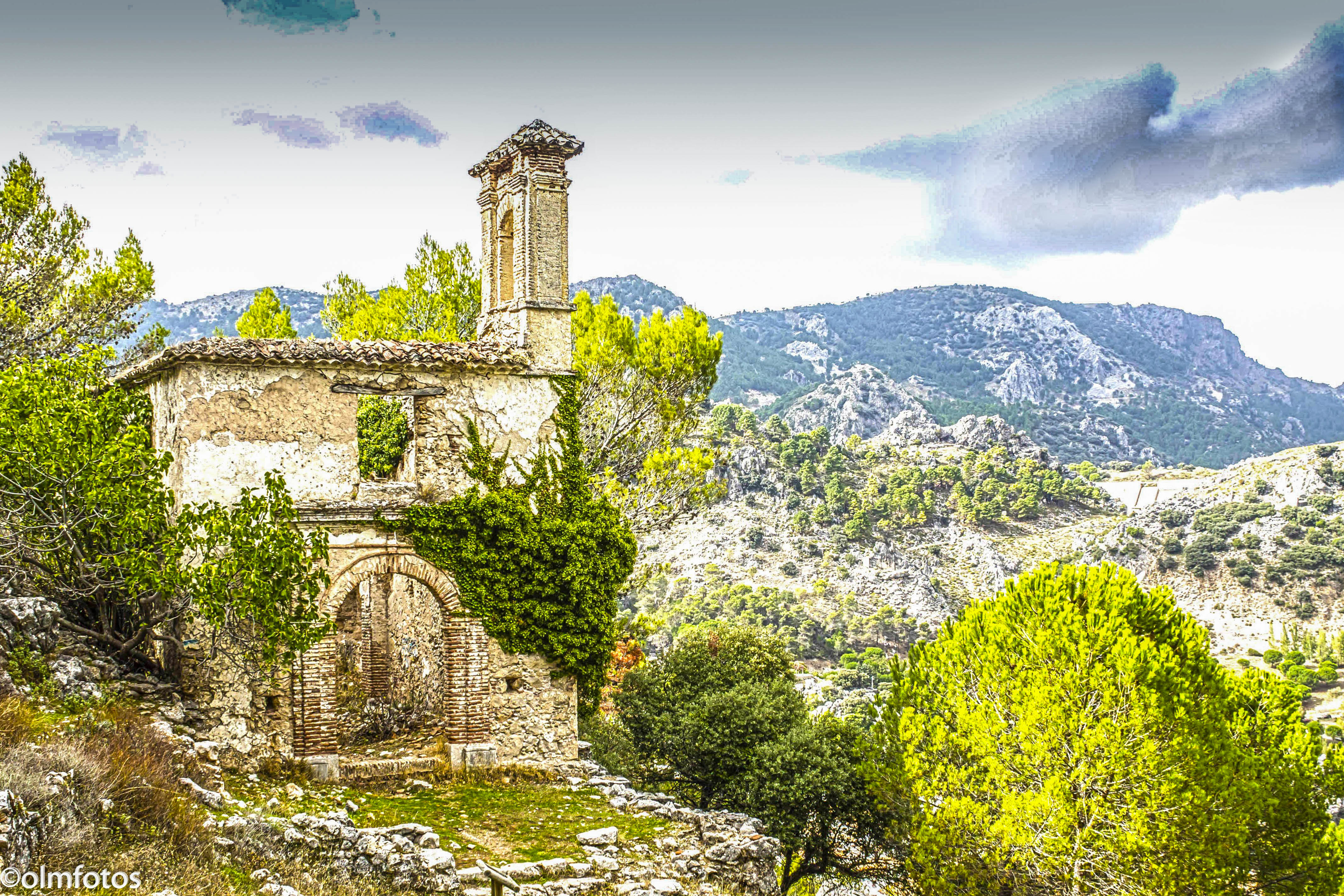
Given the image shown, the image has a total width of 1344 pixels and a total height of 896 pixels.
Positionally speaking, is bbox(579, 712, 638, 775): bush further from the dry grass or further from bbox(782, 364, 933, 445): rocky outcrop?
bbox(782, 364, 933, 445): rocky outcrop

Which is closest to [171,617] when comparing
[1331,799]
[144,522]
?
[144,522]

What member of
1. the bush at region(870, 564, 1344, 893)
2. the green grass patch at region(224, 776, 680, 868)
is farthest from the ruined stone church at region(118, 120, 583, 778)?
the bush at region(870, 564, 1344, 893)

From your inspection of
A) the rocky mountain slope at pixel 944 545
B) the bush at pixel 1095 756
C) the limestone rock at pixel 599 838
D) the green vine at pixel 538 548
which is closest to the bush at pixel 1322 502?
the rocky mountain slope at pixel 944 545

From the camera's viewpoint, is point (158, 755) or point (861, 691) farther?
point (861, 691)

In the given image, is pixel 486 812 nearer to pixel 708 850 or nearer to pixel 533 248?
pixel 708 850

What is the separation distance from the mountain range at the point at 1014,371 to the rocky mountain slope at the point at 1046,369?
11.3 inches

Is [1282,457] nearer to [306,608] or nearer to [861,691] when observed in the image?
[861,691]

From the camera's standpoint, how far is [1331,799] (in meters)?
16.3

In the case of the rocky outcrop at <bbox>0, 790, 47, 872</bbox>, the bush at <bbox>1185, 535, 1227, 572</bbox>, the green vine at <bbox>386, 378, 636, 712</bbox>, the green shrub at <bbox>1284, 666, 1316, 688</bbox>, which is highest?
the green vine at <bbox>386, 378, 636, 712</bbox>

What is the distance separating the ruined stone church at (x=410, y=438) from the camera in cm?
1542

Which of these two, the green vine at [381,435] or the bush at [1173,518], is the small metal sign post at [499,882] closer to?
the green vine at [381,435]

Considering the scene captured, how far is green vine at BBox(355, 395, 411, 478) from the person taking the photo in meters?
20.7

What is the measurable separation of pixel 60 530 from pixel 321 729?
4.51m

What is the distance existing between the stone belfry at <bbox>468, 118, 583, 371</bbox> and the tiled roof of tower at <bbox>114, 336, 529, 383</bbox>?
625 mm
